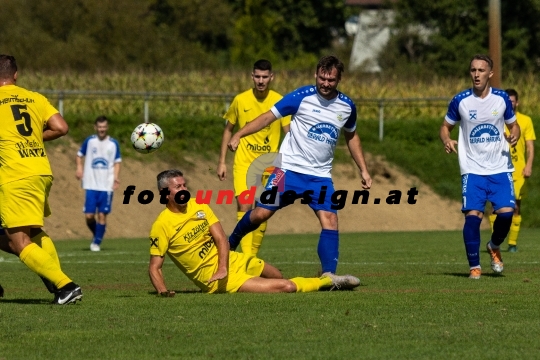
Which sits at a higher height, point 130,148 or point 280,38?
point 280,38

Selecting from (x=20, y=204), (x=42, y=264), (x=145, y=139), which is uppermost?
(x=145, y=139)

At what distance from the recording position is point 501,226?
12141 millimetres

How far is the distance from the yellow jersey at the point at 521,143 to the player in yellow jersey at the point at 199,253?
8278 mm

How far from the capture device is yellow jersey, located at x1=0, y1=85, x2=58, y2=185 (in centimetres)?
933

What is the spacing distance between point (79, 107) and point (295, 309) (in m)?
→ 24.3

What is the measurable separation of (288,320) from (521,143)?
11.1 m

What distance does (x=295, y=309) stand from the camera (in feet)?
28.7

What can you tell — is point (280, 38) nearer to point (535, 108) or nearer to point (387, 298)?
point (535, 108)

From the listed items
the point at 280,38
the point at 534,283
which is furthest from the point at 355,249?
the point at 280,38

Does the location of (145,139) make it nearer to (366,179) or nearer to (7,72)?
(366,179)

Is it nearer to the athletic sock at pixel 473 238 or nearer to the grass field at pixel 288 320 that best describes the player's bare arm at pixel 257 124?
the grass field at pixel 288 320

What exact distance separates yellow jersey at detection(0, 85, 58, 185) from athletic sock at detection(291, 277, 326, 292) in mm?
2373

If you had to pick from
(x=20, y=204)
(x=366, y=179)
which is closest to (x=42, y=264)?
(x=20, y=204)

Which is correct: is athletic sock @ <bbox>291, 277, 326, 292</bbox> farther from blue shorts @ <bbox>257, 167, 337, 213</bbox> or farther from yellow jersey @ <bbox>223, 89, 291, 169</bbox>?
yellow jersey @ <bbox>223, 89, 291, 169</bbox>
